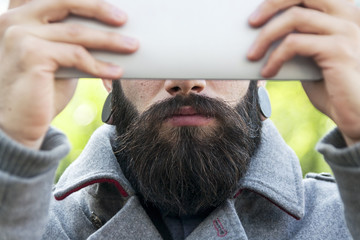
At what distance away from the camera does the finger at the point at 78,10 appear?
3.40 ft

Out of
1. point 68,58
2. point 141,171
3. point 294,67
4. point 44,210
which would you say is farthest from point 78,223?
point 294,67

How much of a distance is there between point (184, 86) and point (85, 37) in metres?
0.49

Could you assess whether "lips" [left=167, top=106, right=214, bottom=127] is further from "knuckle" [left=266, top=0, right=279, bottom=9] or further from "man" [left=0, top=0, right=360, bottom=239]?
"knuckle" [left=266, top=0, right=279, bottom=9]

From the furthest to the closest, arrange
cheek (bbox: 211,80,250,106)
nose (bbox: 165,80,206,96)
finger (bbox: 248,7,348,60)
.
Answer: cheek (bbox: 211,80,250,106) → nose (bbox: 165,80,206,96) → finger (bbox: 248,7,348,60)

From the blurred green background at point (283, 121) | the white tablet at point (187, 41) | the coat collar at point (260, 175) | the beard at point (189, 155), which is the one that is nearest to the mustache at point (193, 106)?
the beard at point (189, 155)

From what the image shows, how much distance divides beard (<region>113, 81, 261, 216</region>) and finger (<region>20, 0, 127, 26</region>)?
0.51m

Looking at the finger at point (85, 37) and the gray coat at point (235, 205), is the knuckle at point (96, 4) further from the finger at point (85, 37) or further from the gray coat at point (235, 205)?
the gray coat at point (235, 205)

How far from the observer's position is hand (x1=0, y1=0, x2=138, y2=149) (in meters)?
1.04

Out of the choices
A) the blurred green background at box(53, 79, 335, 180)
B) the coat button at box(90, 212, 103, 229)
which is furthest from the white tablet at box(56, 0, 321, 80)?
the blurred green background at box(53, 79, 335, 180)

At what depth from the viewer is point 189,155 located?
1.58 meters

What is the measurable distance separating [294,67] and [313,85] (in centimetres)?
10

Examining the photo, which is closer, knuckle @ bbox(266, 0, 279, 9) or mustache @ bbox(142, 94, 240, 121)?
knuckle @ bbox(266, 0, 279, 9)

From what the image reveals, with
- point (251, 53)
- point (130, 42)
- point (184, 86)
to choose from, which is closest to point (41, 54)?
point (130, 42)

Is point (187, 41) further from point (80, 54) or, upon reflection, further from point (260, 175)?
point (260, 175)
